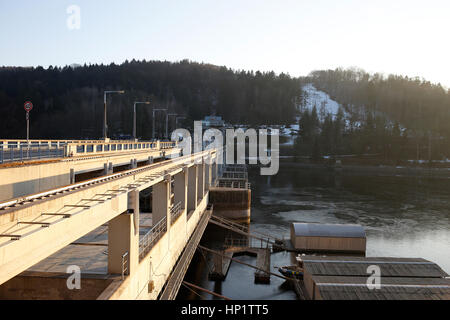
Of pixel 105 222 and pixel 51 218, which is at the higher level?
pixel 51 218

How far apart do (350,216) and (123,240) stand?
115 ft

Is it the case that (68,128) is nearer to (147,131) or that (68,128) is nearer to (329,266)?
(147,131)

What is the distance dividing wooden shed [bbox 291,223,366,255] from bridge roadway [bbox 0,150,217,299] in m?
10.6

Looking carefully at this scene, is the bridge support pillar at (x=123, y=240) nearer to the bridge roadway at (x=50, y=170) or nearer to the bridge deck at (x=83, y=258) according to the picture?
the bridge deck at (x=83, y=258)

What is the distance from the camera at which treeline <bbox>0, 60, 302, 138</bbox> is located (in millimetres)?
115188

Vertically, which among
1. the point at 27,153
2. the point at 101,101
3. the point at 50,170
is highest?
the point at 101,101

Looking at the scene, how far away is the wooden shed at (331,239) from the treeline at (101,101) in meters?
81.6

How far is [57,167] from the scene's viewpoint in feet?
48.9

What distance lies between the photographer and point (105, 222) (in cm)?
1245

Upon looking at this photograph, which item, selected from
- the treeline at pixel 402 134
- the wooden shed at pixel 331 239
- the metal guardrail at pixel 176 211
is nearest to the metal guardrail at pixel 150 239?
the metal guardrail at pixel 176 211

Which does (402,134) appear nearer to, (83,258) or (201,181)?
(201,181)

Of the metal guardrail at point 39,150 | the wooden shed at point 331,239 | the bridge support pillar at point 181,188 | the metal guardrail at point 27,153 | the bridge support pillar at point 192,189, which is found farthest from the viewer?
the bridge support pillar at point 192,189

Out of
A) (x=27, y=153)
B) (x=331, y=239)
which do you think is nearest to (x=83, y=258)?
(x=27, y=153)

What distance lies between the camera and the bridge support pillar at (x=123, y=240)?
12461mm
